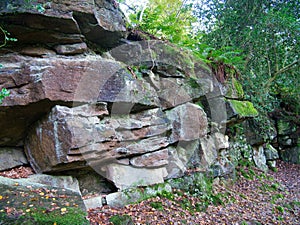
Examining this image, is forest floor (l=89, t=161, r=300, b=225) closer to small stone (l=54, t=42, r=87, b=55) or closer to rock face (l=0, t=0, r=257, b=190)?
rock face (l=0, t=0, r=257, b=190)

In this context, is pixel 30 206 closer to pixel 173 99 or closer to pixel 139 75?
pixel 139 75

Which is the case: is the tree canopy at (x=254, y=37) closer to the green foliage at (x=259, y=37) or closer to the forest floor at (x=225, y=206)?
the green foliage at (x=259, y=37)

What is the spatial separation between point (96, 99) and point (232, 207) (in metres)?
4.21

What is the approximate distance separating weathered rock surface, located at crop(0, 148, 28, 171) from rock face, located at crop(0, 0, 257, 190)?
0.12 meters

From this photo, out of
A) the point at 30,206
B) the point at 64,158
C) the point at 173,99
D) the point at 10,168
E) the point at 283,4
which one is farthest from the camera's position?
the point at 283,4

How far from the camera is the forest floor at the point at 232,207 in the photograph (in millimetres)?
4238

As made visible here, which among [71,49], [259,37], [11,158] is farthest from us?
[259,37]

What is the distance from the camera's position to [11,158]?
4398 mm

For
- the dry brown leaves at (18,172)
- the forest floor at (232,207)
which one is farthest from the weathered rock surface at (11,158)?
the forest floor at (232,207)

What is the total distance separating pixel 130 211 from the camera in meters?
4.30

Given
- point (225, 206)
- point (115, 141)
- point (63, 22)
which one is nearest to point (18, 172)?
point (115, 141)

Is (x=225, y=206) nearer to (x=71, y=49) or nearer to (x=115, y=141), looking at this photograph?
(x=115, y=141)

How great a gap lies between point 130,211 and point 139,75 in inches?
120

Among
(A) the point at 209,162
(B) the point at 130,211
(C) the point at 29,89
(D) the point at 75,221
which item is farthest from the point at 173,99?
(D) the point at 75,221
